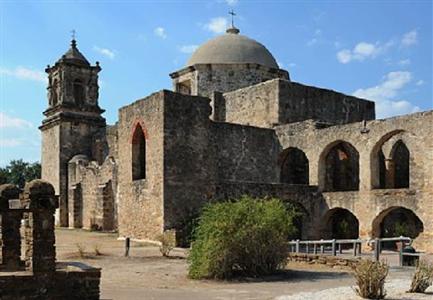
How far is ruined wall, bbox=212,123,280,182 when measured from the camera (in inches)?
887

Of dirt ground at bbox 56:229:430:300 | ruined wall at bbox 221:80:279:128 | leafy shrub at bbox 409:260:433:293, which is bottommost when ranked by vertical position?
dirt ground at bbox 56:229:430:300

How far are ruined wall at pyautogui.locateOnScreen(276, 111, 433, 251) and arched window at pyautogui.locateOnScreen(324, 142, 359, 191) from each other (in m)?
1.53

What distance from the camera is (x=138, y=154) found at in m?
21.5

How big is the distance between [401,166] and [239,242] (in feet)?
51.8

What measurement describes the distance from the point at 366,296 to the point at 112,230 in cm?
2061

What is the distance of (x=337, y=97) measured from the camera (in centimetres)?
2769

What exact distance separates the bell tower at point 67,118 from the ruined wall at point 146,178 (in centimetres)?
1239

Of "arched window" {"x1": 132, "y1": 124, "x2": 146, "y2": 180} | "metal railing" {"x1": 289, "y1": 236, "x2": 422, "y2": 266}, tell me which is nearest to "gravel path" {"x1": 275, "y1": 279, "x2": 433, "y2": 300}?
"metal railing" {"x1": 289, "y1": 236, "x2": 422, "y2": 266}

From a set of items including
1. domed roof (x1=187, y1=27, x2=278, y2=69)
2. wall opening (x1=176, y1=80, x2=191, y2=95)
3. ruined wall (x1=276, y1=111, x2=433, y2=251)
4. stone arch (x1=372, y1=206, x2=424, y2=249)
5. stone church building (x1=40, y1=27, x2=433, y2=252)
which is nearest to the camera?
ruined wall (x1=276, y1=111, x2=433, y2=251)

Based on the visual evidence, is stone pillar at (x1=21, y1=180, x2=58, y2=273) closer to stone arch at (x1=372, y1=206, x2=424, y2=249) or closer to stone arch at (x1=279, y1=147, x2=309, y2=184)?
stone arch at (x1=372, y1=206, x2=424, y2=249)

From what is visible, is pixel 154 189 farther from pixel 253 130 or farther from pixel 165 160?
pixel 253 130

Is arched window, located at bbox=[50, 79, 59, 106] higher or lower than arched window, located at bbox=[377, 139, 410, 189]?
higher

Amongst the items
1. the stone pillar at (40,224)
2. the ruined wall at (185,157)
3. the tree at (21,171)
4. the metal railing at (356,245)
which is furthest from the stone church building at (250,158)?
the tree at (21,171)

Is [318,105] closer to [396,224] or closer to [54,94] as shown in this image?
[396,224]
